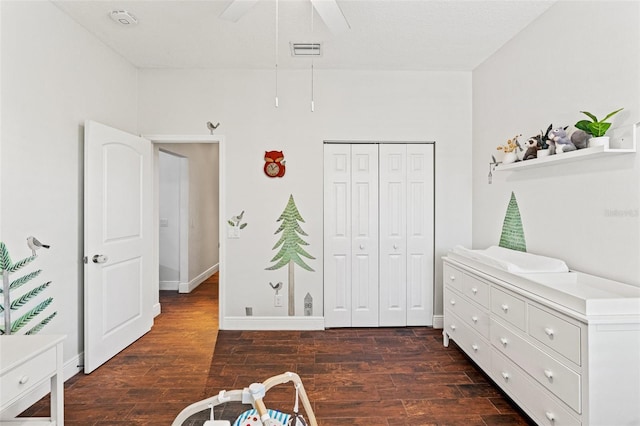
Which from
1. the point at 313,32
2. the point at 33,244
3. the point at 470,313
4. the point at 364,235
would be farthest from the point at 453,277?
the point at 33,244

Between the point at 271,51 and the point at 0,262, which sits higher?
the point at 271,51

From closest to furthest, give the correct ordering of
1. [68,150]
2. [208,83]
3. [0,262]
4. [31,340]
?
[31,340] → [0,262] → [68,150] → [208,83]

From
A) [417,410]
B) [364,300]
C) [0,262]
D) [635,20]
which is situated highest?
[635,20]

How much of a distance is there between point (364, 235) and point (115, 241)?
2.39 metres

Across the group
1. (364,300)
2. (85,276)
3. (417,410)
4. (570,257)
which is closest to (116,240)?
(85,276)

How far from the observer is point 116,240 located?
126 inches

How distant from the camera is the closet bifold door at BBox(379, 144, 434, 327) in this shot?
3.91 metres

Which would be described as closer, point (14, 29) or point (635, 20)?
point (635, 20)

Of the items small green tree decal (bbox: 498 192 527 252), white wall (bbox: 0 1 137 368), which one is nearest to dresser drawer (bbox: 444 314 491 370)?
small green tree decal (bbox: 498 192 527 252)

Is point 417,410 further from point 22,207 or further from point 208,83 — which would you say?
point 208,83

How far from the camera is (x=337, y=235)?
3906 millimetres

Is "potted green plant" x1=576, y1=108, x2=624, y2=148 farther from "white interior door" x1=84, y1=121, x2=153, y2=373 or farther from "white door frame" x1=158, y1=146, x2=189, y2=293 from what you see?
"white door frame" x1=158, y1=146, x2=189, y2=293

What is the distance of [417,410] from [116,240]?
9.10 feet

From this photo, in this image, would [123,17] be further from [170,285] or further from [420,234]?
→ [170,285]
